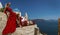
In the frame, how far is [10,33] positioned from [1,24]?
0.79 feet

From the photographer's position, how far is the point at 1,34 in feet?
13.9

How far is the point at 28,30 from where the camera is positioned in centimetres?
497

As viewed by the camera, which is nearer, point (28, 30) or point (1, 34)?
point (1, 34)

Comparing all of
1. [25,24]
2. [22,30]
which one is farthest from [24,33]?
[25,24]

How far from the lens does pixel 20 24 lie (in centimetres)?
484

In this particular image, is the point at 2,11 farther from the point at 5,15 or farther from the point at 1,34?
the point at 1,34

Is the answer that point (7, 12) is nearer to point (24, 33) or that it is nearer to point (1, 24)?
point (1, 24)

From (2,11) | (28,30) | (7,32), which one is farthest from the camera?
(28,30)

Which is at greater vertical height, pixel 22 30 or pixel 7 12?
pixel 7 12

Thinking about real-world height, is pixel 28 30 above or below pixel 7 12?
below

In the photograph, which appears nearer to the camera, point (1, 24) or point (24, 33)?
point (1, 24)

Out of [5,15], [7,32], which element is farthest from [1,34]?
[5,15]

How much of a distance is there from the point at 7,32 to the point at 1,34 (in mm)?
117

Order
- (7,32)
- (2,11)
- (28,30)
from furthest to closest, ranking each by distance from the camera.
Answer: (28,30) < (2,11) < (7,32)
